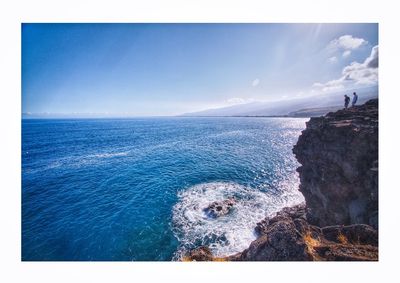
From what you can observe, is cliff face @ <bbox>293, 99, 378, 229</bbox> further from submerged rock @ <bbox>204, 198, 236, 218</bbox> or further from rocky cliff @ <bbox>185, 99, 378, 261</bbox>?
submerged rock @ <bbox>204, 198, 236, 218</bbox>

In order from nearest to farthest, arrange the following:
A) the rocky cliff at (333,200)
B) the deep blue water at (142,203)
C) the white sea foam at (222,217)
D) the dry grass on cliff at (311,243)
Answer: the dry grass on cliff at (311,243), the rocky cliff at (333,200), the deep blue water at (142,203), the white sea foam at (222,217)

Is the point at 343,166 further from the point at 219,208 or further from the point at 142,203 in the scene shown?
the point at 142,203

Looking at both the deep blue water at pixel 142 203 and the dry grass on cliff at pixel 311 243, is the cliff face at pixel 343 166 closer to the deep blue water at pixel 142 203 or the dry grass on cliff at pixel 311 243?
the dry grass on cliff at pixel 311 243

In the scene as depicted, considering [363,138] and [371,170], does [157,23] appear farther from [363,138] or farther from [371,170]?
[371,170]

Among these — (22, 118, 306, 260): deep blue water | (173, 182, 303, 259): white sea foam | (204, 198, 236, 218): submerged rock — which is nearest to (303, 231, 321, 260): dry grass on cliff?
(173, 182, 303, 259): white sea foam

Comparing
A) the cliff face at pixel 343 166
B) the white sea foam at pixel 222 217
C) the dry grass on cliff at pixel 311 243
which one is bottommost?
the white sea foam at pixel 222 217

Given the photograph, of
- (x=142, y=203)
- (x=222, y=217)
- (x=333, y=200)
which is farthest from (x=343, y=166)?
(x=142, y=203)

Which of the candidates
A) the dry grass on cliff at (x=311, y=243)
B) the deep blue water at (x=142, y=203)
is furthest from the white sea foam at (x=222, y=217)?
the dry grass on cliff at (x=311, y=243)

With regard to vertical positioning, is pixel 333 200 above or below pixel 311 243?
above

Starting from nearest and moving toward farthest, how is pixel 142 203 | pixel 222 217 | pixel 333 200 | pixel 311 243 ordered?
1. pixel 311 243
2. pixel 333 200
3. pixel 222 217
4. pixel 142 203
